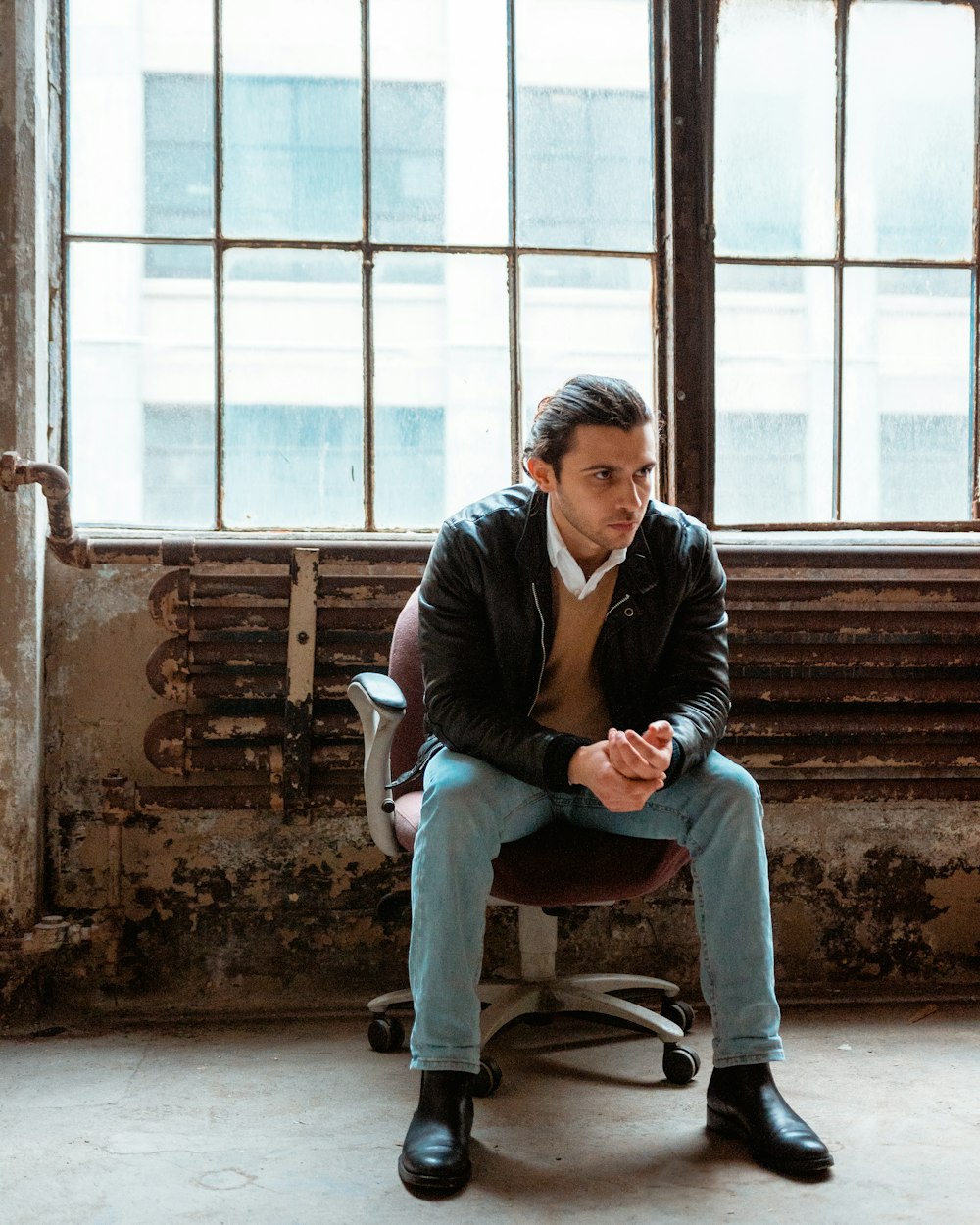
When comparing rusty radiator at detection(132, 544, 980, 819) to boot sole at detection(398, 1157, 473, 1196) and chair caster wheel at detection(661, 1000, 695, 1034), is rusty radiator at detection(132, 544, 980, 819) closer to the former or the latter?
chair caster wheel at detection(661, 1000, 695, 1034)

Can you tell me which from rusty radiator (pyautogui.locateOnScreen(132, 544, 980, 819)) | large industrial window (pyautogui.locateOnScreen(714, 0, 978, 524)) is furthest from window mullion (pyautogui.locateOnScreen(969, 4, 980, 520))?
rusty radiator (pyautogui.locateOnScreen(132, 544, 980, 819))

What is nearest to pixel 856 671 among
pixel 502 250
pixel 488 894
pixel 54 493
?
pixel 488 894

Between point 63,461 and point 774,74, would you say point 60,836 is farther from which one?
point 774,74

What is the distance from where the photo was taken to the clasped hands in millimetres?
1900

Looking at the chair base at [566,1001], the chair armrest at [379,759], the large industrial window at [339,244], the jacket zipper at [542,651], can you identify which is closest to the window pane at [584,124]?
the large industrial window at [339,244]

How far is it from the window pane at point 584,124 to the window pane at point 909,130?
58cm

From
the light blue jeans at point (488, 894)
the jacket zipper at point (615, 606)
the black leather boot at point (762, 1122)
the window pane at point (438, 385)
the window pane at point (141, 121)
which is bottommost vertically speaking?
the black leather boot at point (762, 1122)

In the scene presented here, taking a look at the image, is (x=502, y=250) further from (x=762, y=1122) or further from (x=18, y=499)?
(x=762, y=1122)

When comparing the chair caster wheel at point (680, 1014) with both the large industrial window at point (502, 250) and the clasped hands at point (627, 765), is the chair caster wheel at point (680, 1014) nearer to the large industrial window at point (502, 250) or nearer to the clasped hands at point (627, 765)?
the clasped hands at point (627, 765)

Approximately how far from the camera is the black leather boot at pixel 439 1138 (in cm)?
178

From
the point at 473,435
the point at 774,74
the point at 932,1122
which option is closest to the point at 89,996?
the point at 473,435

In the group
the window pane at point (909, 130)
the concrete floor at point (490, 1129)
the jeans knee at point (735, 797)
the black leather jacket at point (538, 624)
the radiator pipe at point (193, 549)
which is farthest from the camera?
the window pane at point (909, 130)

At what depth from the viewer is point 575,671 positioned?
2.27 metres

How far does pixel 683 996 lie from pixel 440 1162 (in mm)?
1202
